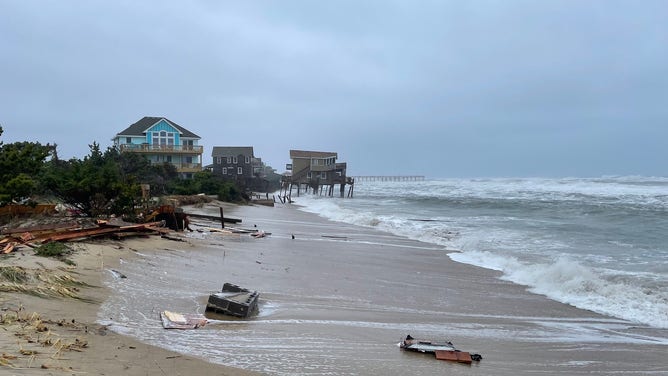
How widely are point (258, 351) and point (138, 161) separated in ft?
117

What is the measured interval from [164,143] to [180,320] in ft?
164

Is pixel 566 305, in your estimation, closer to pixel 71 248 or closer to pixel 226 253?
pixel 226 253

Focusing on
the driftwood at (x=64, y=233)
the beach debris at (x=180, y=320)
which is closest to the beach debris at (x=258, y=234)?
the driftwood at (x=64, y=233)

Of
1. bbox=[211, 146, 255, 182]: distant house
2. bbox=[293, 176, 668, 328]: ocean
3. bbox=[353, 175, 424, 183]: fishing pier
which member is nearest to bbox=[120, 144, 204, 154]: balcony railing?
bbox=[211, 146, 255, 182]: distant house

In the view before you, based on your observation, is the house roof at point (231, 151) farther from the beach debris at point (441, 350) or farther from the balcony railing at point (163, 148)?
the beach debris at point (441, 350)

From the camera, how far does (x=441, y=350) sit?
244 inches

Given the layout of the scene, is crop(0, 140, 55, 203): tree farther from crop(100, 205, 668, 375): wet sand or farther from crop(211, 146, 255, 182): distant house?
crop(211, 146, 255, 182): distant house

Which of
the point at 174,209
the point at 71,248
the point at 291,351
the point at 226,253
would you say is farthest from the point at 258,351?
→ the point at 174,209

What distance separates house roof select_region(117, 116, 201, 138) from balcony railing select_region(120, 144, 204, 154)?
2078mm

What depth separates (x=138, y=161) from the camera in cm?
3850

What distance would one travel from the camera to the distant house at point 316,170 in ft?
208

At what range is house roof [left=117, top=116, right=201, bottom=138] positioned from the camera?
174 feet

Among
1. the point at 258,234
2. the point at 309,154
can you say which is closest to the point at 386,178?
the point at 309,154

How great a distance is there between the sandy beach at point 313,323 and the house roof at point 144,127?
142ft
